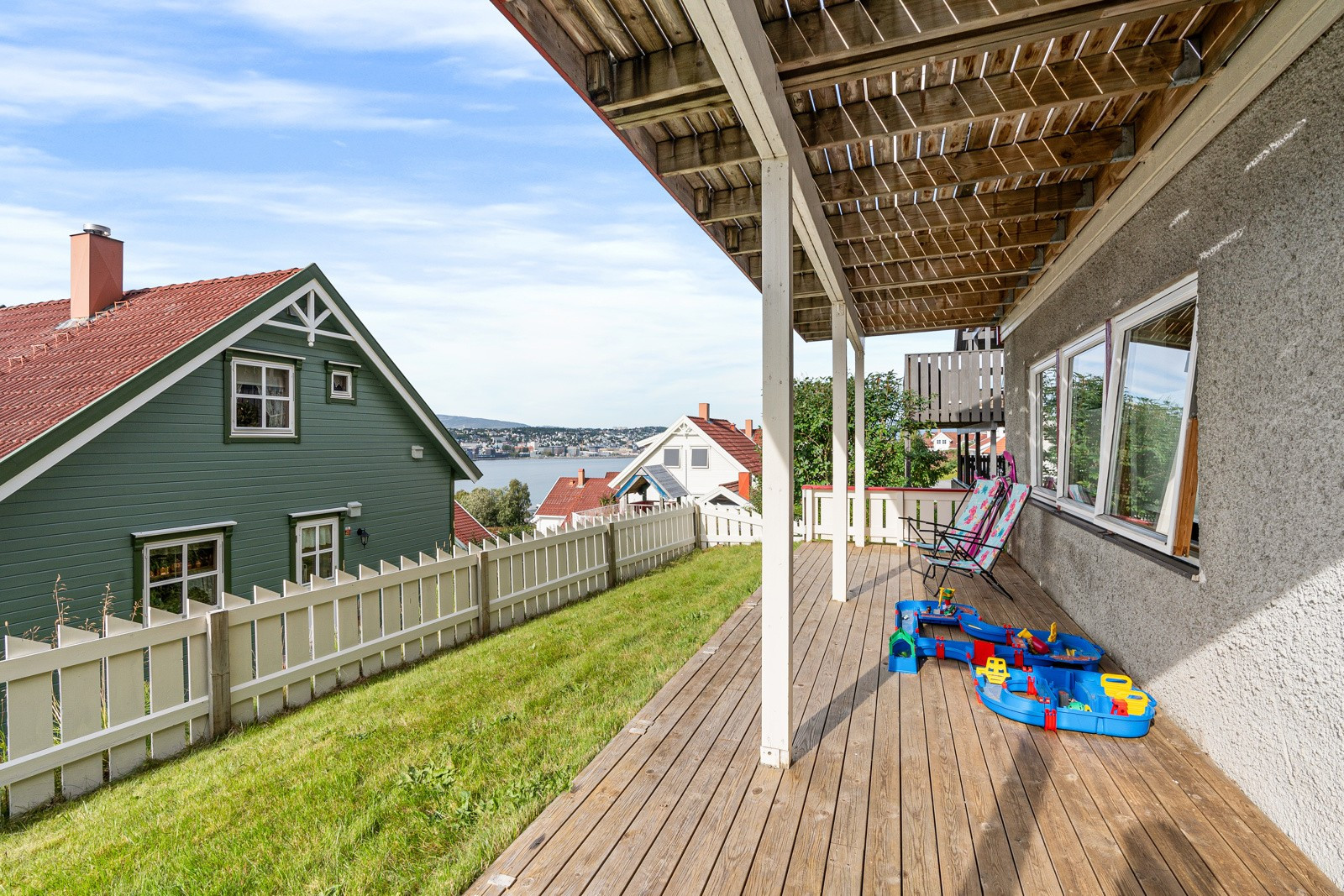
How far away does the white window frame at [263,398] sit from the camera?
27.5ft

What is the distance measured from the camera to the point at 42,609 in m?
6.58

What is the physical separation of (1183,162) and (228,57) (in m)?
25.1

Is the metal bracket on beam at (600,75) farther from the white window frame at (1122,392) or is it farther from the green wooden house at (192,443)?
the green wooden house at (192,443)

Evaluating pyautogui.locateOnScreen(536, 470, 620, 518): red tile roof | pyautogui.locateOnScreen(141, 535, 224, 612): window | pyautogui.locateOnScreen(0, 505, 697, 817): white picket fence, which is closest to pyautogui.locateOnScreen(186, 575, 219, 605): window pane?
Answer: pyautogui.locateOnScreen(141, 535, 224, 612): window

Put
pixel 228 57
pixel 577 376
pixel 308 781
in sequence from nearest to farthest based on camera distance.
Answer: pixel 308 781, pixel 228 57, pixel 577 376

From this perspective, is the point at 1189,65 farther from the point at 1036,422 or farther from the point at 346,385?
the point at 346,385

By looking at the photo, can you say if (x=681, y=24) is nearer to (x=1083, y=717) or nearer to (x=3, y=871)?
(x=1083, y=717)

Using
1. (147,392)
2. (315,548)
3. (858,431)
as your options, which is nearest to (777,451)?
(858,431)

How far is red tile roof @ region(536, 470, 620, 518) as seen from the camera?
31.2 meters

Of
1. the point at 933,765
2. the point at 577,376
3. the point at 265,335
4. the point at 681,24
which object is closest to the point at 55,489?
the point at 265,335

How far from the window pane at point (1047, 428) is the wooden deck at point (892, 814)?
3.32 meters

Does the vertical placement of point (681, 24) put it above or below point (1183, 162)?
above

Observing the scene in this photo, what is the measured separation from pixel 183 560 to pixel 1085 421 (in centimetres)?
989

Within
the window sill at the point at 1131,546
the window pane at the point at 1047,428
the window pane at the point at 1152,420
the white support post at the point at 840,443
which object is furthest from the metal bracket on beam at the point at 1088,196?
the window pane at the point at 1047,428
